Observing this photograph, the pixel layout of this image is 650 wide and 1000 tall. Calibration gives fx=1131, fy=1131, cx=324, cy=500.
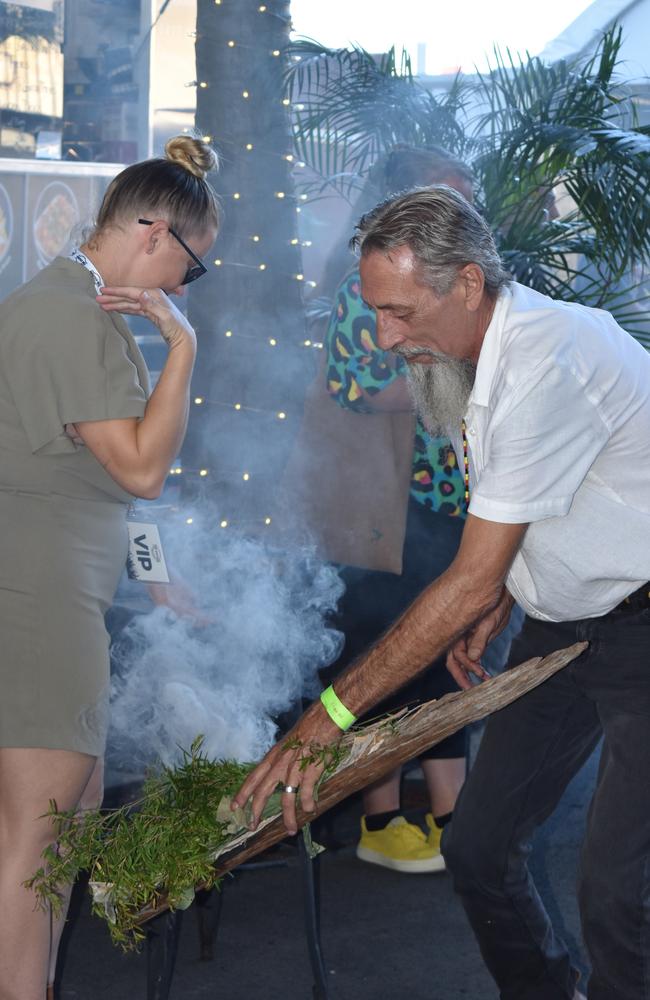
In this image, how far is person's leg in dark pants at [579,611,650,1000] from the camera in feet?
7.51

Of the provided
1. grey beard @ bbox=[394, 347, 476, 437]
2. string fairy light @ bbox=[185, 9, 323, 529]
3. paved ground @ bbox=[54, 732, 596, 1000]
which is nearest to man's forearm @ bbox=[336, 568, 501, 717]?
grey beard @ bbox=[394, 347, 476, 437]

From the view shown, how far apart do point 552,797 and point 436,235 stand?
1384 mm

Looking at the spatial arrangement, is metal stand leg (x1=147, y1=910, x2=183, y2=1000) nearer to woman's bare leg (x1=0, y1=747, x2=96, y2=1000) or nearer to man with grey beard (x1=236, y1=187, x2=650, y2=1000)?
woman's bare leg (x1=0, y1=747, x2=96, y2=1000)

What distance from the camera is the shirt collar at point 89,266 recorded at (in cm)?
256

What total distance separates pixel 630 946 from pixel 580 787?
2.99m

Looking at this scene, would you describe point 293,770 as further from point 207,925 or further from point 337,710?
point 207,925

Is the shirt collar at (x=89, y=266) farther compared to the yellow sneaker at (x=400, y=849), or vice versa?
the yellow sneaker at (x=400, y=849)

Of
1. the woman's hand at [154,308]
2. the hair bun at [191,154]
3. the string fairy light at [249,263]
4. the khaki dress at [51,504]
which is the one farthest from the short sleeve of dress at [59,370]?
the string fairy light at [249,263]

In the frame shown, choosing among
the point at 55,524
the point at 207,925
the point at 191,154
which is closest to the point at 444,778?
the point at 207,925

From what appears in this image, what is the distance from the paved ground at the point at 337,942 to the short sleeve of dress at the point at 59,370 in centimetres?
190

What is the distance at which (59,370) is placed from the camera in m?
2.40

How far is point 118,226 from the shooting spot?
2.63m

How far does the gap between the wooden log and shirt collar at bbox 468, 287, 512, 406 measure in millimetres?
552

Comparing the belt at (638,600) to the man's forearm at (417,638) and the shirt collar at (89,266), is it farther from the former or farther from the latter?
the shirt collar at (89,266)
